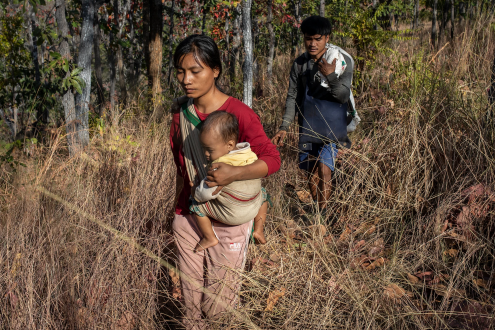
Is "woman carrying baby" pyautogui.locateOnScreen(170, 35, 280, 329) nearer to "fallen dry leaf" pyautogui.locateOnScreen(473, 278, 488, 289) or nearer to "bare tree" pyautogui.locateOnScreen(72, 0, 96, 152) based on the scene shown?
"fallen dry leaf" pyautogui.locateOnScreen(473, 278, 488, 289)

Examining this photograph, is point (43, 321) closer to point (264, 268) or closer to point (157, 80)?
point (264, 268)

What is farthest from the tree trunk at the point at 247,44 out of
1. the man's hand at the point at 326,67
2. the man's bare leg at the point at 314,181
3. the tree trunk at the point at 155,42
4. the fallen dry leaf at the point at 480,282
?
the tree trunk at the point at 155,42

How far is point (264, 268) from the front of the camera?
2.58 m

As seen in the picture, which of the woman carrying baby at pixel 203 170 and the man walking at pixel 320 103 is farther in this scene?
the man walking at pixel 320 103

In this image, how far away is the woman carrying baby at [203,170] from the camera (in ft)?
6.21

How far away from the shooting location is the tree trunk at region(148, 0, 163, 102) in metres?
6.34

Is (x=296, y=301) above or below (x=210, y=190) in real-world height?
below

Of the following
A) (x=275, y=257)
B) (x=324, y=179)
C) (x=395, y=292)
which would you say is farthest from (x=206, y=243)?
(x=324, y=179)

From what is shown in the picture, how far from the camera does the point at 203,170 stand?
6.39 feet

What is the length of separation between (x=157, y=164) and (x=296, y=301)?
5.34ft

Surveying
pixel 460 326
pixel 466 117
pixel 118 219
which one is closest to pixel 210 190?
pixel 118 219

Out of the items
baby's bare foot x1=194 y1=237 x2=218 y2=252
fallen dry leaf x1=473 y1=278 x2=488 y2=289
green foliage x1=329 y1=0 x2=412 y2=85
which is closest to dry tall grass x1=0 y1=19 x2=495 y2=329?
fallen dry leaf x1=473 y1=278 x2=488 y2=289

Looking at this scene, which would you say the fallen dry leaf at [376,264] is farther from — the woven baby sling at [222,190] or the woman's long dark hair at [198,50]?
the woman's long dark hair at [198,50]

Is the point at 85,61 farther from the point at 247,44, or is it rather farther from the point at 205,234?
the point at 205,234
